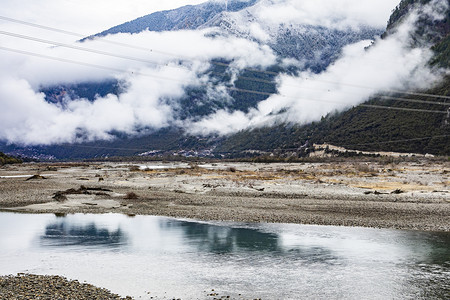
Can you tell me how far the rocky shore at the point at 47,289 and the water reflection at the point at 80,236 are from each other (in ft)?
30.6

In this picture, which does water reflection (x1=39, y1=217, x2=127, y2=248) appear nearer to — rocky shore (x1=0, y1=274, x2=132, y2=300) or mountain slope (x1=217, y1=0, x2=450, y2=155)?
rocky shore (x1=0, y1=274, x2=132, y2=300)

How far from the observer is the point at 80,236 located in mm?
31500

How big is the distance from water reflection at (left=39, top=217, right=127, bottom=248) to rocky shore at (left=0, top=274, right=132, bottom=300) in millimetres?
9313

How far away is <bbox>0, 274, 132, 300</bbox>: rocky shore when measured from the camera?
651 inches

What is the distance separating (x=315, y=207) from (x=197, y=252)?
68.0ft

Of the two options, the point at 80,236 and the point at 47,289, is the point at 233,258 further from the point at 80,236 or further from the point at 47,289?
the point at 80,236

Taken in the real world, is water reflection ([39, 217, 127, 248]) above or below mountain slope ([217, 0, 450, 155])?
below

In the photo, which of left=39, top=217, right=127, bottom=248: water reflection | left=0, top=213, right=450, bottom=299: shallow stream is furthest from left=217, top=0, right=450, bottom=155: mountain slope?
left=39, top=217, right=127, bottom=248: water reflection

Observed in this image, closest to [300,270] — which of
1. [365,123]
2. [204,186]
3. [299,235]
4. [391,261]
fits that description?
[391,261]

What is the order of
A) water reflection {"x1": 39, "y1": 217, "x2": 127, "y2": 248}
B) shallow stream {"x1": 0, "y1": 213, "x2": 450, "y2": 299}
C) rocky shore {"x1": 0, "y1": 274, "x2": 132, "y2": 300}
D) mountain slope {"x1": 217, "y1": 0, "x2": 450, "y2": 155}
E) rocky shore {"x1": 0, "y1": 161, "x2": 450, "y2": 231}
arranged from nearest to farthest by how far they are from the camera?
rocky shore {"x1": 0, "y1": 274, "x2": 132, "y2": 300} → shallow stream {"x1": 0, "y1": 213, "x2": 450, "y2": 299} → water reflection {"x1": 39, "y1": 217, "x2": 127, "y2": 248} → rocky shore {"x1": 0, "y1": 161, "x2": 450, "y2": 231} → mountain slope {"x1": 217, "y1": 0, "x2": 450, "y2": 155}

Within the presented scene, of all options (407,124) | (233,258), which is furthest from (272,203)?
(407,124)

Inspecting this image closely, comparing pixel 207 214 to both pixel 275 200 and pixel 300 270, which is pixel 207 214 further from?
pixel 300 270

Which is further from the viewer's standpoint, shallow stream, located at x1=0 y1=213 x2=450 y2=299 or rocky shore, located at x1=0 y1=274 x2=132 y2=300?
shallow stream, located at x1=0 y1=213 x2=450 y2=299

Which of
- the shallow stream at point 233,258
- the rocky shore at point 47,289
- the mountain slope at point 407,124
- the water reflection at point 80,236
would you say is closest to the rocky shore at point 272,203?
the shallow stream at point 233,258
